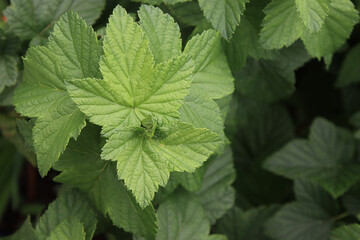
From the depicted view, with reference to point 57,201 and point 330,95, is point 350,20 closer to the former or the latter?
point 330,95

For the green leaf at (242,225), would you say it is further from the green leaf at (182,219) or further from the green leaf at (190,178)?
the green leaf at (190,178)

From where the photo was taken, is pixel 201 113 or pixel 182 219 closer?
pixel 201 113

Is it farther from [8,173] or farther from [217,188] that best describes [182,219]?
[8,173]

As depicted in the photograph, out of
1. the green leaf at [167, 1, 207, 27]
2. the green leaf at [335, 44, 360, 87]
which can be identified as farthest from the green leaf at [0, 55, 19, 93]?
the green leaf at [335, 44, 360, 87]

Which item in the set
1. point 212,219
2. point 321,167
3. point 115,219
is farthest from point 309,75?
point 115,219

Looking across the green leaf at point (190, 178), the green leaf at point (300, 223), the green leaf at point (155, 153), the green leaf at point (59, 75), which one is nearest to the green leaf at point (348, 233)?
the green leaf at point (300, 223)

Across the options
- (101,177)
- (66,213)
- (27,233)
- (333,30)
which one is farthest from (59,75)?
(333,30)
